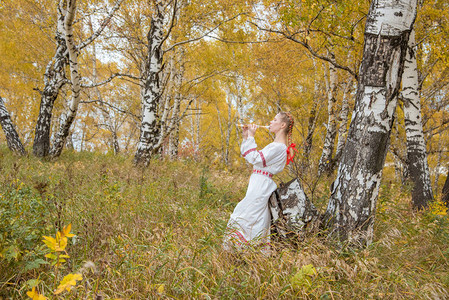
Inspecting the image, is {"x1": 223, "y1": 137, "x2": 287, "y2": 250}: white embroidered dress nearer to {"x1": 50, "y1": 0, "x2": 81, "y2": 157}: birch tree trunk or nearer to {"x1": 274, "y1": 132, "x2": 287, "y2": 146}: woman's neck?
{"x1": 274, "y1": 132, "x2": 287, "y2": 146}: woman's neck

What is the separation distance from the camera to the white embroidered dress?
276 cm

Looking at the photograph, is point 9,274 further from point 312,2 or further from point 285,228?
point 312,2

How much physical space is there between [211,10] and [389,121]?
6.68 meters

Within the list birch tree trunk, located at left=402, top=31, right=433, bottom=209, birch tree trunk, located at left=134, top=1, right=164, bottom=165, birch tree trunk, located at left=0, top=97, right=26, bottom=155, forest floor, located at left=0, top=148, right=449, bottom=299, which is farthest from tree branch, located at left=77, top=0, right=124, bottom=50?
birch tree trunk, located at left=402, top=31, right=433, bottom=209

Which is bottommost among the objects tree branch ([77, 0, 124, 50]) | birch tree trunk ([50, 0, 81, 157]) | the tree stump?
the tree stump

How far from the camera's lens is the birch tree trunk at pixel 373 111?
2391 millimetres

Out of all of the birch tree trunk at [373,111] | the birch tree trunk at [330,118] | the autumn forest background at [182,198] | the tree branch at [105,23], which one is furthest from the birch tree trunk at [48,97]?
the birch tree trunk at [330,118]

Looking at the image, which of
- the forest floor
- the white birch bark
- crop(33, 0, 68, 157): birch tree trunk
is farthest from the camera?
the white birch bark

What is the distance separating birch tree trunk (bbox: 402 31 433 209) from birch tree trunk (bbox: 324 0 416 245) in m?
3.40

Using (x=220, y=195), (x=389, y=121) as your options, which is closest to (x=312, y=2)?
(x=389, y=121)

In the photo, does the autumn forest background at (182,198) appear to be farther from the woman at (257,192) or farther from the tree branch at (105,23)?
the woman at (257,192)

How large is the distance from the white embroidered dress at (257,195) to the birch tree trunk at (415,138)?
4013 mm

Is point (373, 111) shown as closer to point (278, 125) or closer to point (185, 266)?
point (278, 125)

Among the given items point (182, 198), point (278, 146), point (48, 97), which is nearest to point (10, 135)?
point (48, 97)
